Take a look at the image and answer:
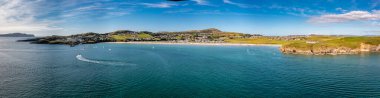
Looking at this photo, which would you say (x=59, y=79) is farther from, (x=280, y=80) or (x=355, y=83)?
(x=355, y=83)

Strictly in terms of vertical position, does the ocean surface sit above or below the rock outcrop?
below

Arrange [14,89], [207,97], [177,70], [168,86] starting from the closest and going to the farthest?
[207,97]
[14,89]
[168,86]
[177,70]

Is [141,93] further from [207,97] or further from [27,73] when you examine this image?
[27,73]

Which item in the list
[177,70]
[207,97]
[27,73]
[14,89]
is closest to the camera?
[207,97]

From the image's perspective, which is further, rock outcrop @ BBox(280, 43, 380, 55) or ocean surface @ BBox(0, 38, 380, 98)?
rock outcrop @ BBox(280, 43, 380, 55)

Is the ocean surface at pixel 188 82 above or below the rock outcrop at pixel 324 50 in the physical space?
below

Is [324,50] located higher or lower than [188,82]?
higher

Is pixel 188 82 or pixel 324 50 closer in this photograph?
pixel 188 82

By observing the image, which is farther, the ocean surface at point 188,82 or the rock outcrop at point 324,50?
the rock outcrop at point 324,50

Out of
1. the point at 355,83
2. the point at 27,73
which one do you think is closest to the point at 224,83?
the point at 355,83

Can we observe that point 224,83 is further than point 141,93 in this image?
Yes
